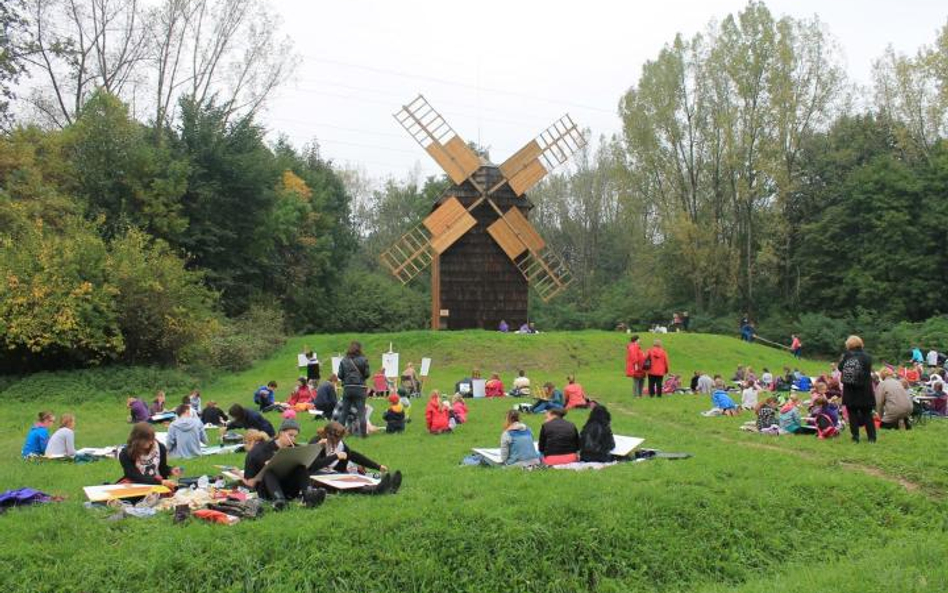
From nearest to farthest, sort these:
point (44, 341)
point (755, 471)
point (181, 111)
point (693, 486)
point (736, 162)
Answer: point (693, 486)
point (755, 471)
point (44, 341)
point (181, 111)
point (736, 162)

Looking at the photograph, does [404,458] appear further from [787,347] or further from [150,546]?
[787,347]

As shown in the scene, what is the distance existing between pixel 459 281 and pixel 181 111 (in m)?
17.0

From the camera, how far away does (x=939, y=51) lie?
145 feet

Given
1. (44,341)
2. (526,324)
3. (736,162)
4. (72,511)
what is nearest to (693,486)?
(72,511)

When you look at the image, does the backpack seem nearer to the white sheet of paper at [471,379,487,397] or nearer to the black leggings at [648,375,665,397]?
the black leggings at [648,375,665,397]

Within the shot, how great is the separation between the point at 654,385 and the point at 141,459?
608 inches

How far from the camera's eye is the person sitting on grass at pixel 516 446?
12.2 m

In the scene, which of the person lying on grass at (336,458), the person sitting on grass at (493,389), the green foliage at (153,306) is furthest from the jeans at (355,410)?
the green foliage at (153,306)

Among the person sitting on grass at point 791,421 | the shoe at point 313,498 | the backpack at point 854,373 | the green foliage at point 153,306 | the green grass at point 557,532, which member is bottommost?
the green grass at point 557,532

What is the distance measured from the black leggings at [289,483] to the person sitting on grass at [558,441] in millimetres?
4081

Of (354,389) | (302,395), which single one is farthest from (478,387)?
(354,389)

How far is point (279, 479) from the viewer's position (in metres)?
9.97

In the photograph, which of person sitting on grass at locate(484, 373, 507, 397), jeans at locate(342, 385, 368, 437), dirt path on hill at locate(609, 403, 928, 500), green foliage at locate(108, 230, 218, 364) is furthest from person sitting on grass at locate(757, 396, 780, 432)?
green foliage at locate(108, 230, 218, 364)

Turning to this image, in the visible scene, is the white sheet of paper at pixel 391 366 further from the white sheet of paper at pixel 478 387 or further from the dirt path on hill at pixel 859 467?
the dirt path on hill at pixel 859 467
